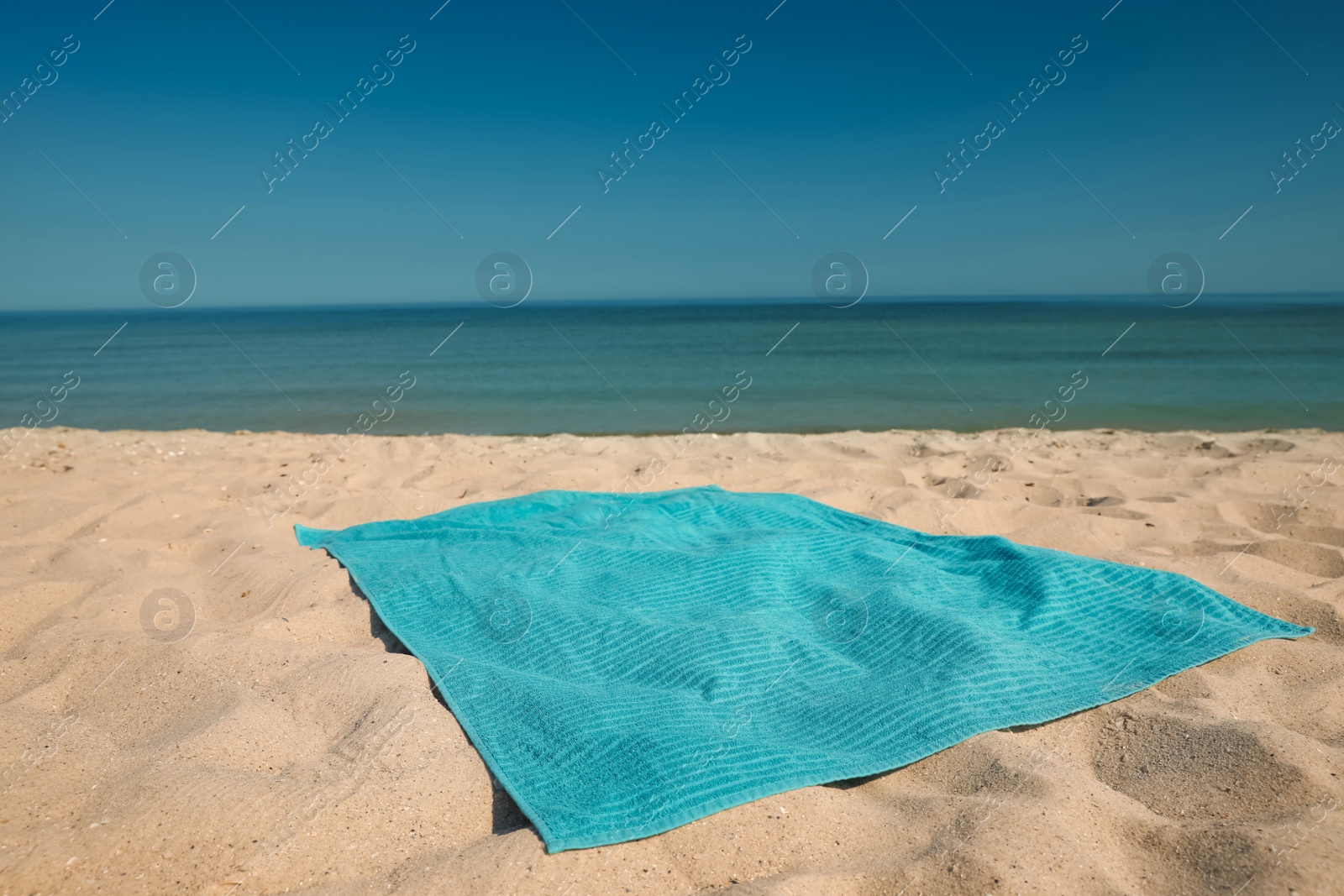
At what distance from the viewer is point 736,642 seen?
246 cm

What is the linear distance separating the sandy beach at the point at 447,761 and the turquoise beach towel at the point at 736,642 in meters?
0.08

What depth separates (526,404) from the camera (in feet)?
36.8

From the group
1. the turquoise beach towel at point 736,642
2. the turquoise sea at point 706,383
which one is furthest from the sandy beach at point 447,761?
the turquoise sea at point 706,383

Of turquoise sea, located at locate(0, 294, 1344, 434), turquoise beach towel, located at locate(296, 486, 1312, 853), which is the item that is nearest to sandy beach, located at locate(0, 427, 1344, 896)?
turquoise beach towel, located at locate(296, 486, 1312, 853)

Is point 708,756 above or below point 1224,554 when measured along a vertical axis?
above

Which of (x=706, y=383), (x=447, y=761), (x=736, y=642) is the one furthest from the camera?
(x=706, y=383)

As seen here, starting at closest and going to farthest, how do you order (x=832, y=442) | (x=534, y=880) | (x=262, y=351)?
(x=534, y=880) < (x=832, y=442) < (x=262, y=351)

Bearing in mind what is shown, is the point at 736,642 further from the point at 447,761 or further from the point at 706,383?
the point at 706,383

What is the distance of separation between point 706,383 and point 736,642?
10873mm

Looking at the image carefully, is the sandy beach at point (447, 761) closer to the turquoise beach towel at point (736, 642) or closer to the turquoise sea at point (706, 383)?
the turquoise beach towel at point (736, 642)

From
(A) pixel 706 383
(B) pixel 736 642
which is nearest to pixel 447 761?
(B) pixel 736 642

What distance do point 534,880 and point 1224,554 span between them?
10.7 ft

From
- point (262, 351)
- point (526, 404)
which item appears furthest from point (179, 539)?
point (262, 351)

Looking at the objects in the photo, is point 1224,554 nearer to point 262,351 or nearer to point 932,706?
point 932,706
